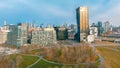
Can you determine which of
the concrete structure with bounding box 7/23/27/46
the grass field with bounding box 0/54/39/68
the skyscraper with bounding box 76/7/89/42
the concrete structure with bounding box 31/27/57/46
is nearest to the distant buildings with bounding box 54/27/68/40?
the skyscraper with bounding box 76/7/89/42

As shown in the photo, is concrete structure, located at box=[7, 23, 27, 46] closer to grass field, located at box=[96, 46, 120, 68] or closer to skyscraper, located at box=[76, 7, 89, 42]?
skyscraper, located at box=[76, 7, 89, 42]

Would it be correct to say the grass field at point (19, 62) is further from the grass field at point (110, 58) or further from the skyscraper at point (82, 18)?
the skyscraper at point (82, 18)

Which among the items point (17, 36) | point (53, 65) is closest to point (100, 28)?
point (17, 36)

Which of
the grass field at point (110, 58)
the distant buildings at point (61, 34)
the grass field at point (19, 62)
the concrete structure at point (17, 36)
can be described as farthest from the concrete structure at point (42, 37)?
the grass field at point (19, 62)

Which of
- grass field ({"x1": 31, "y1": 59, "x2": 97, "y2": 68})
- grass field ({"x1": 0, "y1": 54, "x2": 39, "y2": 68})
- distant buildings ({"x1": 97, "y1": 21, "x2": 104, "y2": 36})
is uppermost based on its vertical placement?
distant buildings ({"x1": 97, "y1": 21, "x2": 104, "y2": 36})

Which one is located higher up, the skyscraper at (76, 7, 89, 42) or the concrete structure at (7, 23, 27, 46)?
the skyscraper at (76, 7, 89, 42)

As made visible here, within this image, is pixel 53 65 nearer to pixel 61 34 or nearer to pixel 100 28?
pixel 61 34

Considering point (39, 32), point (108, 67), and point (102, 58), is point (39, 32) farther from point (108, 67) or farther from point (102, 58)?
point (108, 67)

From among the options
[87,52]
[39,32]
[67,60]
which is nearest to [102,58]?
[87,52]
